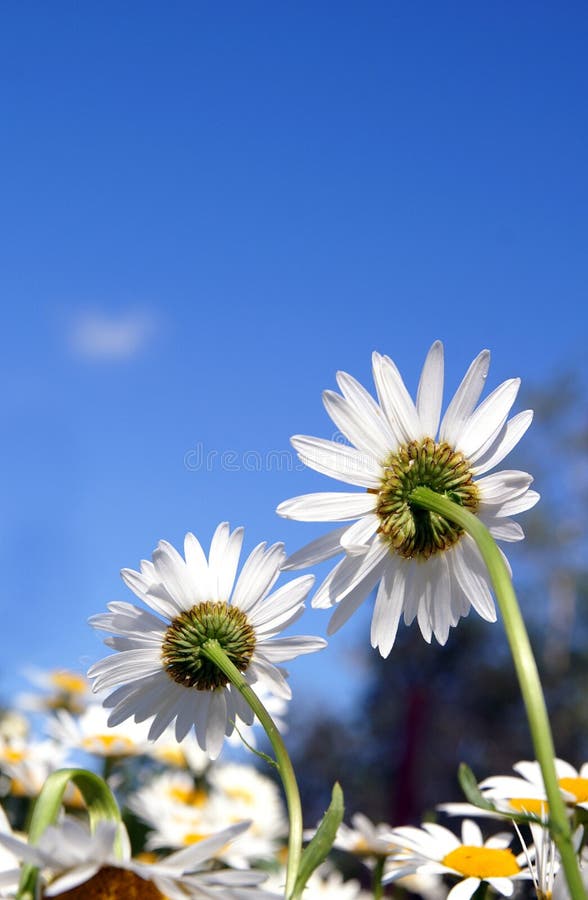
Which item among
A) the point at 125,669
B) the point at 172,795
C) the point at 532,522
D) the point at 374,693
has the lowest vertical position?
the point at 125,669

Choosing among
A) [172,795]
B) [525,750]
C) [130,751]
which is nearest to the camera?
[130,751]

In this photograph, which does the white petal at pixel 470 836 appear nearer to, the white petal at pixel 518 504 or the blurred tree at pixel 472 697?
the white petal at pixel 518 504

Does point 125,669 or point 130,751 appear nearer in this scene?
point 125,669

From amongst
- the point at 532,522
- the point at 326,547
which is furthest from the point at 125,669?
the point at 532,522

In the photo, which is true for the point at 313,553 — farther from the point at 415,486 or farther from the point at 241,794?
the point at 241,794

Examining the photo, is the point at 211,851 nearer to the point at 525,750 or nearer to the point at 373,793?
the point at 373,793

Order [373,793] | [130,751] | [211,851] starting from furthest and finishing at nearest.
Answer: [373,793], [130,751], [211,851]
